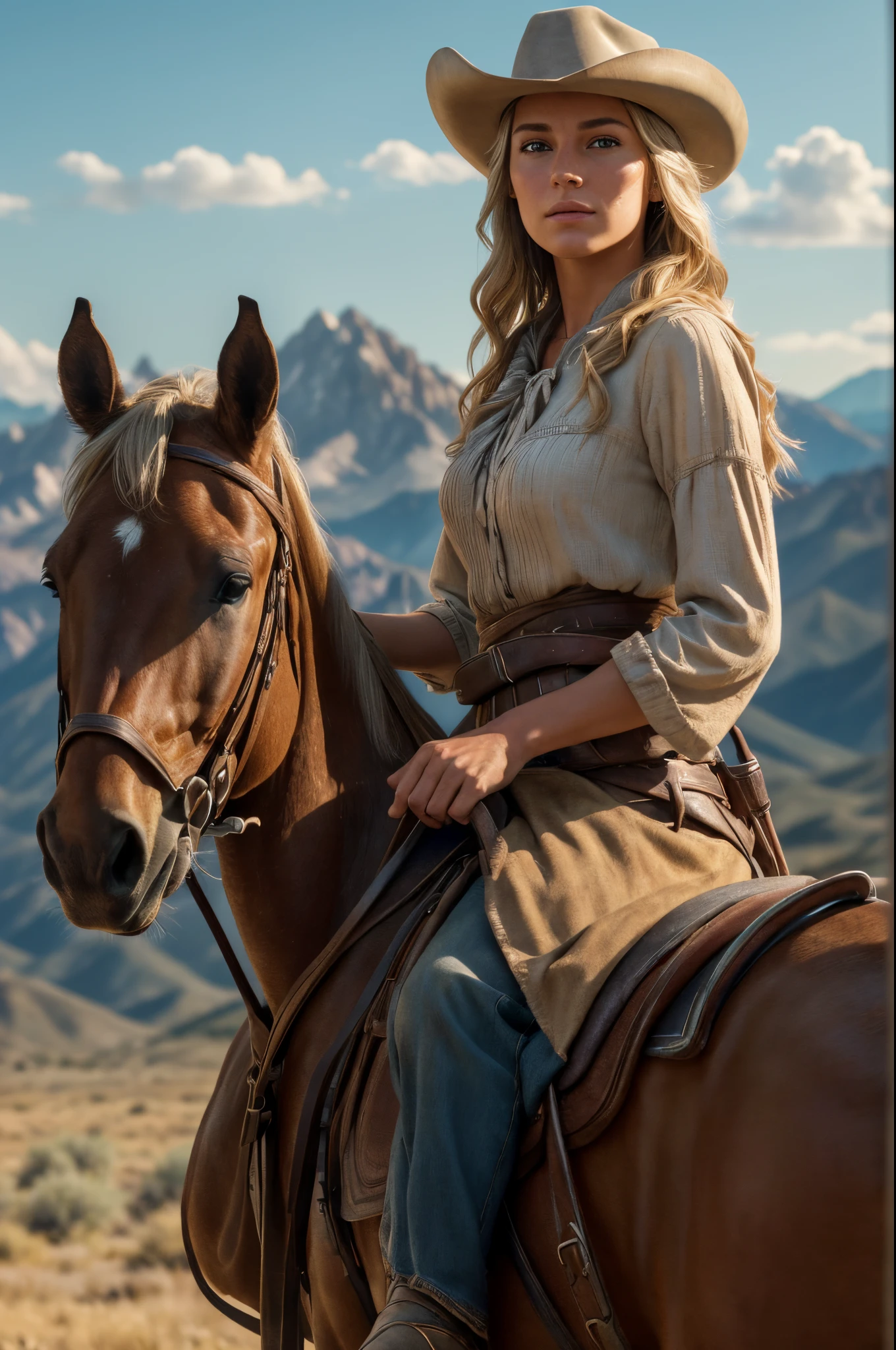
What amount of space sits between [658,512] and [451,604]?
3.13ft

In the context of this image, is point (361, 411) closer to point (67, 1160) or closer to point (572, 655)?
point (67, 1160)

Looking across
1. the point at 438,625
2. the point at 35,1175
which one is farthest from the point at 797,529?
the point at 438,625

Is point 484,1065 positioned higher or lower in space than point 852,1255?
higher

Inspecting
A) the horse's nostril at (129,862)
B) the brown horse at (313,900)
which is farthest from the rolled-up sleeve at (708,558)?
the horse's nostril at (129,862)

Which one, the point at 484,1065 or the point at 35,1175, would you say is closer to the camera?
the point at 484,1065

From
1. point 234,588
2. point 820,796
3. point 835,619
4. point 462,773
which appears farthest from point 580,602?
point 835,619

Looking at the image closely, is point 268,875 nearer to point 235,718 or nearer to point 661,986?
point 235,718

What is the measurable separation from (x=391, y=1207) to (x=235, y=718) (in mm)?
938

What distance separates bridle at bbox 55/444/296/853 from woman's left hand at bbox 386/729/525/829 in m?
0.36

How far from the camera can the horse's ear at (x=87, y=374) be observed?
262 centimetres

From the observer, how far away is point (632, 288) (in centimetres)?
259

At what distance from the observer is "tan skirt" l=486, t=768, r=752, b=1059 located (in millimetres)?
2055

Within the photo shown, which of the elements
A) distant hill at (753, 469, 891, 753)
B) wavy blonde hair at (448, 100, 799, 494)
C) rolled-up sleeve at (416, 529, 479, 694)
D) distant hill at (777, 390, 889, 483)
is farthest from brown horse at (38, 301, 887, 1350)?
distant hill at (777, 390, 889, 483)

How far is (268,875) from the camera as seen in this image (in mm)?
2660
